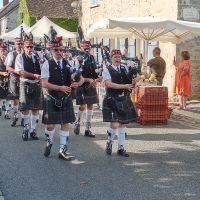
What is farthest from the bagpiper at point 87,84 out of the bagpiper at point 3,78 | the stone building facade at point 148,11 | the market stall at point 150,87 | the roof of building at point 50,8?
the roof of building at point 50,8

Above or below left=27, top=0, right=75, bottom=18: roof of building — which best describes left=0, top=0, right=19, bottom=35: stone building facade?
above

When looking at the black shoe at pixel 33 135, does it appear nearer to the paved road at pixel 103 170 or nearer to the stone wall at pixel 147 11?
the paved road at pixel 103 170

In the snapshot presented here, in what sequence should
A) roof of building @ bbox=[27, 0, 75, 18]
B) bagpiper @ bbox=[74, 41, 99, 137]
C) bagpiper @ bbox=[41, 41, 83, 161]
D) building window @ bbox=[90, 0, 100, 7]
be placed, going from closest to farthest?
1. bagpiper @ bbox=[41, 41, 83, 161]
2. bagpiper @ bbox=[74, 41, 99, 137]
3. building window @ bbox=[90, 0, 100, 7]
4. roof of building @ bbox=[27, 0, 75, 18]

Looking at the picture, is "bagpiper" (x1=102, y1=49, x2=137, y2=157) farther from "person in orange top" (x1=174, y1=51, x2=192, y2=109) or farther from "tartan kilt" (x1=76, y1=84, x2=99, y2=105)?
"person in orange top" (x1=174, y1=51, x2=192, y2=109)

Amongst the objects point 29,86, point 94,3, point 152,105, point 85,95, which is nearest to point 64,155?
point 29,86

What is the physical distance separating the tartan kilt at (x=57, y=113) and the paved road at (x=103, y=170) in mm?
586

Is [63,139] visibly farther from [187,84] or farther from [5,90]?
[187,84]

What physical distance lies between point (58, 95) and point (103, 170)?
144cm

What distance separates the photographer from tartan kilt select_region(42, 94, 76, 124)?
7.13 metres

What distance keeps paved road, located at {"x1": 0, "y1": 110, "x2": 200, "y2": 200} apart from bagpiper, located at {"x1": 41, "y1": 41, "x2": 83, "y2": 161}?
359 millimetres

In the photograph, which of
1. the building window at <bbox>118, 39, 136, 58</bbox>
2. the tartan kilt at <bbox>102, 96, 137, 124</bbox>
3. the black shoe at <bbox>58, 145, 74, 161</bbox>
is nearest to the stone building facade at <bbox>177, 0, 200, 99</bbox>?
the building window at <bbox>118, 39, 136, 58</bbox>

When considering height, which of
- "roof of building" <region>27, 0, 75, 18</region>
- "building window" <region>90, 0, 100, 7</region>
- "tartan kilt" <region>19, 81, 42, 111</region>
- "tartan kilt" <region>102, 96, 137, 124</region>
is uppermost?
"roof of building" <region>27, 0, 75, 18</region>

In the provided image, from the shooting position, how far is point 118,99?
290 inches

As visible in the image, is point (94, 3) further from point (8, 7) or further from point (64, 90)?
point (8, 7)
